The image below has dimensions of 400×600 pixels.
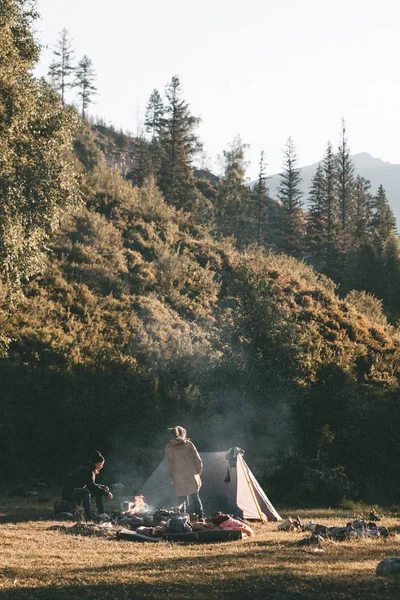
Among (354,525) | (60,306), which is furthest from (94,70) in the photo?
(354,525)

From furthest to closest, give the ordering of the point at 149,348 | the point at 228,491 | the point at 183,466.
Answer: the point at 149,348 → the point at 228,491 → the point at 183,466

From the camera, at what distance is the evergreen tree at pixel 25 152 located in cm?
1738

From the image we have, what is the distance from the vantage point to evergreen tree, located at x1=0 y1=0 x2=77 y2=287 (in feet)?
57.0

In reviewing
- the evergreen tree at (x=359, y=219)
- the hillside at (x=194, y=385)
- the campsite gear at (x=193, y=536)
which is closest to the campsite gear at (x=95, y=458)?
the campsite gear at (x=193, y=536)

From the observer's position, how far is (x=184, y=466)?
1361 cm

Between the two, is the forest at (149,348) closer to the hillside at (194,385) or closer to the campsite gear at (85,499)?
the hillside at (194,385)

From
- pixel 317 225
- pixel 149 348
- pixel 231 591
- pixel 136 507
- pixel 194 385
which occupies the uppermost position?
pixel 317 225

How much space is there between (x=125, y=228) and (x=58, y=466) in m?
18.2

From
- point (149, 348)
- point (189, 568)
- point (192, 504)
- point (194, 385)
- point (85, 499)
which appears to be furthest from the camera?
point (149, 348)

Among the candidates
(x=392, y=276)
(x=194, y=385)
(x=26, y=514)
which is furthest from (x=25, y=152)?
(x=392, y=276)

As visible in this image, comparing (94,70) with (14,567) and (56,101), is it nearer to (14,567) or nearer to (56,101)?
(56,101)

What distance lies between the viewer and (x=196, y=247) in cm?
3797

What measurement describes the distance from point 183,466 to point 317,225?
5843 centimetres

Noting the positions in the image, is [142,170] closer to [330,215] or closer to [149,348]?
[330,215]
